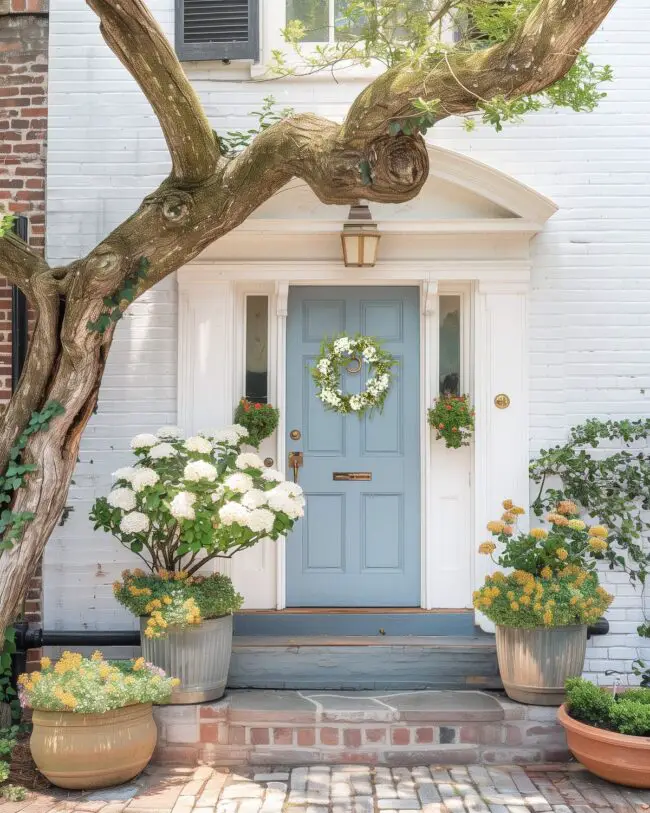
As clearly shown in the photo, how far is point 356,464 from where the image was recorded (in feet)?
19.8

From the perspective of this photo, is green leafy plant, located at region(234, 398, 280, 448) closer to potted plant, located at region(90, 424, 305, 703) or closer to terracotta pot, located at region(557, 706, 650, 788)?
potted plant, located at region(90, 424, 305, 703)

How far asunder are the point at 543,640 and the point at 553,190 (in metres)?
2.74

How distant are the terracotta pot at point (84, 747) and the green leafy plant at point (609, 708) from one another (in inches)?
86.1

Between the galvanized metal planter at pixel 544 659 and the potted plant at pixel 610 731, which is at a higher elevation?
the galvanized metal planter at pixel 544 659

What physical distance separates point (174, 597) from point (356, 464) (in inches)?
60.1

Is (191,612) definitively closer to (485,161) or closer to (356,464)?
(356,464)

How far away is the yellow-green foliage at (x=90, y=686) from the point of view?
4.54m

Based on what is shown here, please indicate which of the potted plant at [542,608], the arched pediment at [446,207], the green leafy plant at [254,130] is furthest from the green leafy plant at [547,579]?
the green leafy plant at [254,130]

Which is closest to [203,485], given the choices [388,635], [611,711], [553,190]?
[388,635]

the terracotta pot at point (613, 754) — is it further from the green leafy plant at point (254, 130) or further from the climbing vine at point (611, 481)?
the green leafy plant at point (254, 130)

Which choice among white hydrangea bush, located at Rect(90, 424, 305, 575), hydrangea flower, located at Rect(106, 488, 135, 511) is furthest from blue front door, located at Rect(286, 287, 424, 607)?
hydrangea flower, located at Rect(106, 488, 135, 511)

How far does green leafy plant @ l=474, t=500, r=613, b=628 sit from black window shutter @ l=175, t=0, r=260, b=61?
10.7ft

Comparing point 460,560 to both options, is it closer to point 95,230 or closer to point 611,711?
point 611,711

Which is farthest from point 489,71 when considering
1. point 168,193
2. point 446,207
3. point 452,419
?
point 452,419
